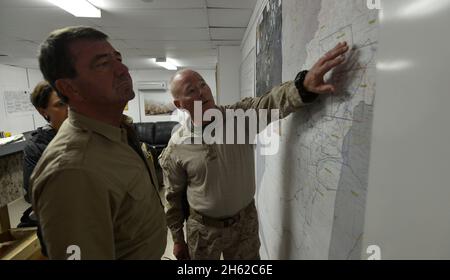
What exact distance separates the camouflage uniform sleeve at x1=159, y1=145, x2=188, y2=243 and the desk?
162 cm

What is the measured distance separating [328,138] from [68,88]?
0.92m

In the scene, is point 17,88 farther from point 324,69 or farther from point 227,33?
point 324,69

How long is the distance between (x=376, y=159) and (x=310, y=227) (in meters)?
0.53

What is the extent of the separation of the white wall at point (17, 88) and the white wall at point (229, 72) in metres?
4.99

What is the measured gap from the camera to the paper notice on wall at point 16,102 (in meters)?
5.46

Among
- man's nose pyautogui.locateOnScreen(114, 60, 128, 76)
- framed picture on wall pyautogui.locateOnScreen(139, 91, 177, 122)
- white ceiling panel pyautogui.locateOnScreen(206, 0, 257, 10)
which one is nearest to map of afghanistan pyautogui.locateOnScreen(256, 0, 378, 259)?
man's nose pyautogui.locateOnScreen(114, 60, 128, 76)

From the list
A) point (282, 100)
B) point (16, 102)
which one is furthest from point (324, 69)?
point (16, 102)

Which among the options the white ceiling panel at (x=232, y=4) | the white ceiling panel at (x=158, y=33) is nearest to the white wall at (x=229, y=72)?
the white ceiling panel at (x=158, y=33)

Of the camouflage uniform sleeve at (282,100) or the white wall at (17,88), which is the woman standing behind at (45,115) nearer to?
the camouflage uniform sleeve at (282,100)

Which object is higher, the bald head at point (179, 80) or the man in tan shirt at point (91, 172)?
the bald head at point (179, 80)

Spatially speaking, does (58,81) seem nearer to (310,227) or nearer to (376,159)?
(376,159)

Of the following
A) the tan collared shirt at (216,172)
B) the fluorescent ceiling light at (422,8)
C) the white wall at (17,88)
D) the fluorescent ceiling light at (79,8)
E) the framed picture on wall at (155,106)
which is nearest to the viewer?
the fluorescent ceiling light at (422,8)

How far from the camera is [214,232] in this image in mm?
1417

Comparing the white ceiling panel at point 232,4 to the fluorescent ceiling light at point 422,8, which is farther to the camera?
the white ceiling panel at point 232,4
